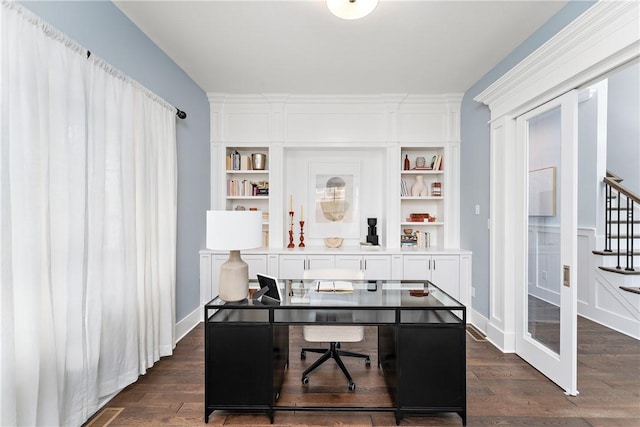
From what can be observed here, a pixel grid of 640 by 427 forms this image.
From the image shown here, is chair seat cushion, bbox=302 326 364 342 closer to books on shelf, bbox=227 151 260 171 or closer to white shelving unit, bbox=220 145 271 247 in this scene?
white shelving unit, bbox=220 145 271 247

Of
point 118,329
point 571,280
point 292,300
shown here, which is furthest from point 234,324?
point 571,280

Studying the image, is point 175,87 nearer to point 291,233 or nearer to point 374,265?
point 291,233

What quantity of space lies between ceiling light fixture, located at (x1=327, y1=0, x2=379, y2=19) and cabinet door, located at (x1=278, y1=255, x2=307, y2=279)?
2.63 meters

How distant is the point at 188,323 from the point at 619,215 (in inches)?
201

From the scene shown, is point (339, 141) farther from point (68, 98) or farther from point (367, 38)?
point (68, 98)

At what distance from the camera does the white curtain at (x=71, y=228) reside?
4.93 feet

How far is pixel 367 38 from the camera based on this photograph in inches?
106

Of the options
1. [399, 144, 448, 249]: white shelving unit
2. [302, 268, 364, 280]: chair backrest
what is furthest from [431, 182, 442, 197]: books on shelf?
[302, 268, 364, 280]: chair backrest

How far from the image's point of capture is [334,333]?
90.5 inches

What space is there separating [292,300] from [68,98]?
182 centimetres

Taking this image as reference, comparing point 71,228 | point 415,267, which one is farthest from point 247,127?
point 415,267

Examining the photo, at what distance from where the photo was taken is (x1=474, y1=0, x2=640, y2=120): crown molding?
1.77 metres

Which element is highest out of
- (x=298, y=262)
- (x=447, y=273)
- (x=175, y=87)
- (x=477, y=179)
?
(x=175, y=87)

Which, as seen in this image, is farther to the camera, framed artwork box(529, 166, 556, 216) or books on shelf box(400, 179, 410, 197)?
books on shelf box(400, 179, 410, 197)
